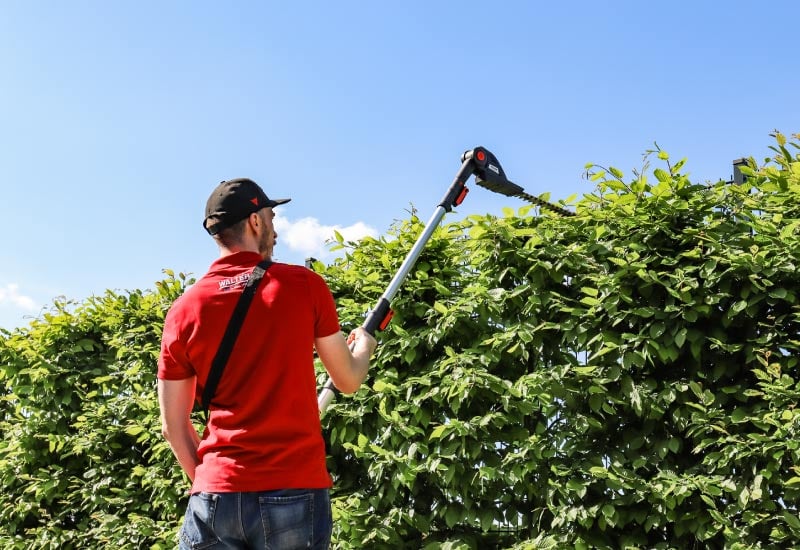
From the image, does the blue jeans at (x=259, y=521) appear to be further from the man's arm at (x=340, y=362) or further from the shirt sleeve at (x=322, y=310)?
the shirt sleeve at (x=322, y=310)

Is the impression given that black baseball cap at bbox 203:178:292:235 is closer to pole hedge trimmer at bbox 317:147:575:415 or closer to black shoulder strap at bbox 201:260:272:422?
black shoulder strap at bbox 201:260:272:422

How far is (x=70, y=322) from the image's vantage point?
7.16 meters

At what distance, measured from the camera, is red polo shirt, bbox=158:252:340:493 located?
104 inches

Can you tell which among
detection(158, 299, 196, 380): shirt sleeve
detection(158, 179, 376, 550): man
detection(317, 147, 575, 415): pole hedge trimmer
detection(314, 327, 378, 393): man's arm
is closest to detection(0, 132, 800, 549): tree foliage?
detection(317, 147, 575, 415): pole hedge trimmer

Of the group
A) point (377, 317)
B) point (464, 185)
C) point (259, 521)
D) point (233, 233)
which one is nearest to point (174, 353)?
point (233, 233)

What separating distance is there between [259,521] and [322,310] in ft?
2.30

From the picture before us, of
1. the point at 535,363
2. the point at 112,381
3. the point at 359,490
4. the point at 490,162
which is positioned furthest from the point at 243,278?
the point at 112,381

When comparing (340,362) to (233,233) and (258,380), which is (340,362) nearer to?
(258,380)

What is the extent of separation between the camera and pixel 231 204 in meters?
2.89

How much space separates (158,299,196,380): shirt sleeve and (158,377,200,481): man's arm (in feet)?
0.10

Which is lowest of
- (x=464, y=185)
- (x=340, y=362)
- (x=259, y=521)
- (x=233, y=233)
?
(x=259, y=521)

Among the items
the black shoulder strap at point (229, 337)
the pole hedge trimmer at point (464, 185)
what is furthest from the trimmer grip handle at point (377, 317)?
the black shoulder strap at point (229, 337)

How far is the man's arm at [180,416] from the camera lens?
112 inches

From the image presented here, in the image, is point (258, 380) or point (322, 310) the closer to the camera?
point (258, 380)
